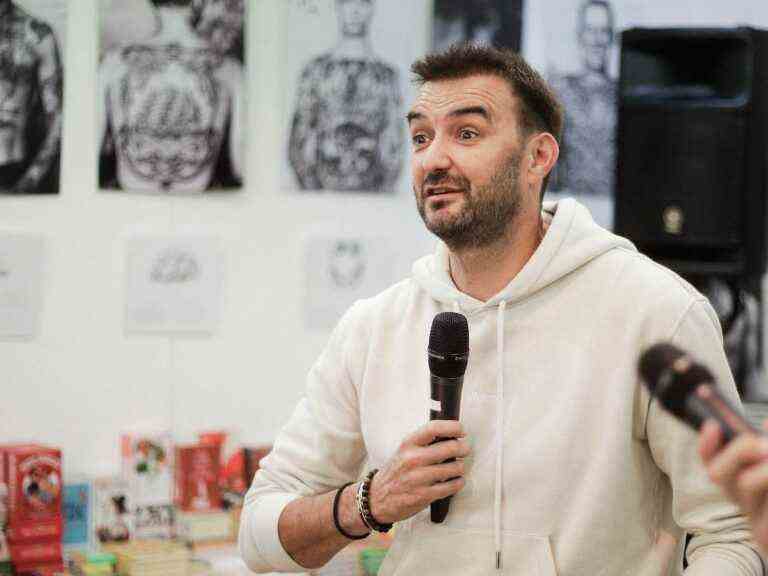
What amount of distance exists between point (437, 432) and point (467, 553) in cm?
30

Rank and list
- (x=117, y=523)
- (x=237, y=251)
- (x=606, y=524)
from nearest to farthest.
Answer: (x=606, y=524), (x=117, y=523), (x=237, y=251)

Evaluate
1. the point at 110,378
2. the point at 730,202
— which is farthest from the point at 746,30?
the point at 110,378

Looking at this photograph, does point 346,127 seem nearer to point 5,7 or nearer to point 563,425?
point 5,7

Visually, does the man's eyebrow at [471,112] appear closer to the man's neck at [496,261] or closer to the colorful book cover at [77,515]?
the man's neck at [496,261]

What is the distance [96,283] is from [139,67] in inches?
26.0

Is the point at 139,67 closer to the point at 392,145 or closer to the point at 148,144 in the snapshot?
the point at 148,144

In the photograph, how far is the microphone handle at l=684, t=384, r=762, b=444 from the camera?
2.98 feet

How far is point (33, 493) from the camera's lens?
272cm

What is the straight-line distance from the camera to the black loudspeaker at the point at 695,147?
2977 millimetres

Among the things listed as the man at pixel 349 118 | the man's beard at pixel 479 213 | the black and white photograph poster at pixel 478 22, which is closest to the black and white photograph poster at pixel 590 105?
the black and white photograph poster at pixel 478 22

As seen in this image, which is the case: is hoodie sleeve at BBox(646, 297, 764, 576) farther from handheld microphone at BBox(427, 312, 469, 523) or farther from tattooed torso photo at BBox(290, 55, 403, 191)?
tattooed torso photo at BBox(290, 55, 403, 191)

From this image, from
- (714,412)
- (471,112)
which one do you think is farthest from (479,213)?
(714,412)

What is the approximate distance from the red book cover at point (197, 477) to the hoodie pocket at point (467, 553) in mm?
1290

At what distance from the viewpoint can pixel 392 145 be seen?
3.34m
